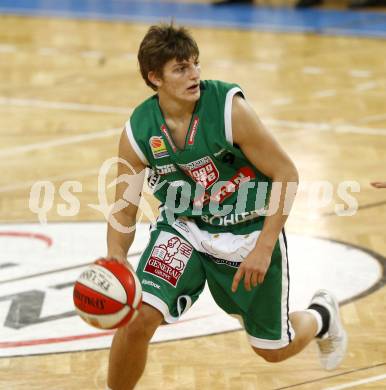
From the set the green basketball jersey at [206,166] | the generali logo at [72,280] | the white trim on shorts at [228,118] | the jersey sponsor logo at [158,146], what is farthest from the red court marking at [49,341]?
the white trim on shorts at [228,118]

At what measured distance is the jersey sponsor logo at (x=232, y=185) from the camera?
533 centimetres

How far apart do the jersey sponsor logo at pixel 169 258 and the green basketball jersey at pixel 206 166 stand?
13cm

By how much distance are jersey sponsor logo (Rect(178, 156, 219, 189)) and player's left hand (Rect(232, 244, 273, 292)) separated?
1.25 feet

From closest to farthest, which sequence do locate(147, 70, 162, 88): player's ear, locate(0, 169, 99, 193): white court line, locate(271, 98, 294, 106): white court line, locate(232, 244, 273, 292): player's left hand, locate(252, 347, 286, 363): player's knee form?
1. locate(232, 244, 273, 292): player's left hand
2. locate(147, 70, 162, 88): player's ear
3. locate(252, 347, 286, 363): player's knee
4. locate(0, 169, 99, 193): white court line
5. locate(271, 98, 294, 106): white court line

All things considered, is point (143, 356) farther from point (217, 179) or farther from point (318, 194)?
point (318, 194)

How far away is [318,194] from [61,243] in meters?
2.30

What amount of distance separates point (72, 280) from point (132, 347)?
2.43 meters

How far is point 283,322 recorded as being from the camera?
5.48 m

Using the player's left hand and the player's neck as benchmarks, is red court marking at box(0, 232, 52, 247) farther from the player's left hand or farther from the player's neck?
the player's left hand

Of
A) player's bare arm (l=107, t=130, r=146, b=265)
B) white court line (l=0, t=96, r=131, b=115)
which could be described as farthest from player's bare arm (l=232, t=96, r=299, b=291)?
white court line (l=0, t=96, r=131, b=115)

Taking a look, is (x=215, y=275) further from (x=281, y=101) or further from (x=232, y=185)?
(x=281, y=101)

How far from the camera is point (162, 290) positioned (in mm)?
5273

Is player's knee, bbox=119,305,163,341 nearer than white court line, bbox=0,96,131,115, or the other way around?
player's knee, bbox=119,305,163,341

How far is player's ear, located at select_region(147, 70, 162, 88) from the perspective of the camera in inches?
205
